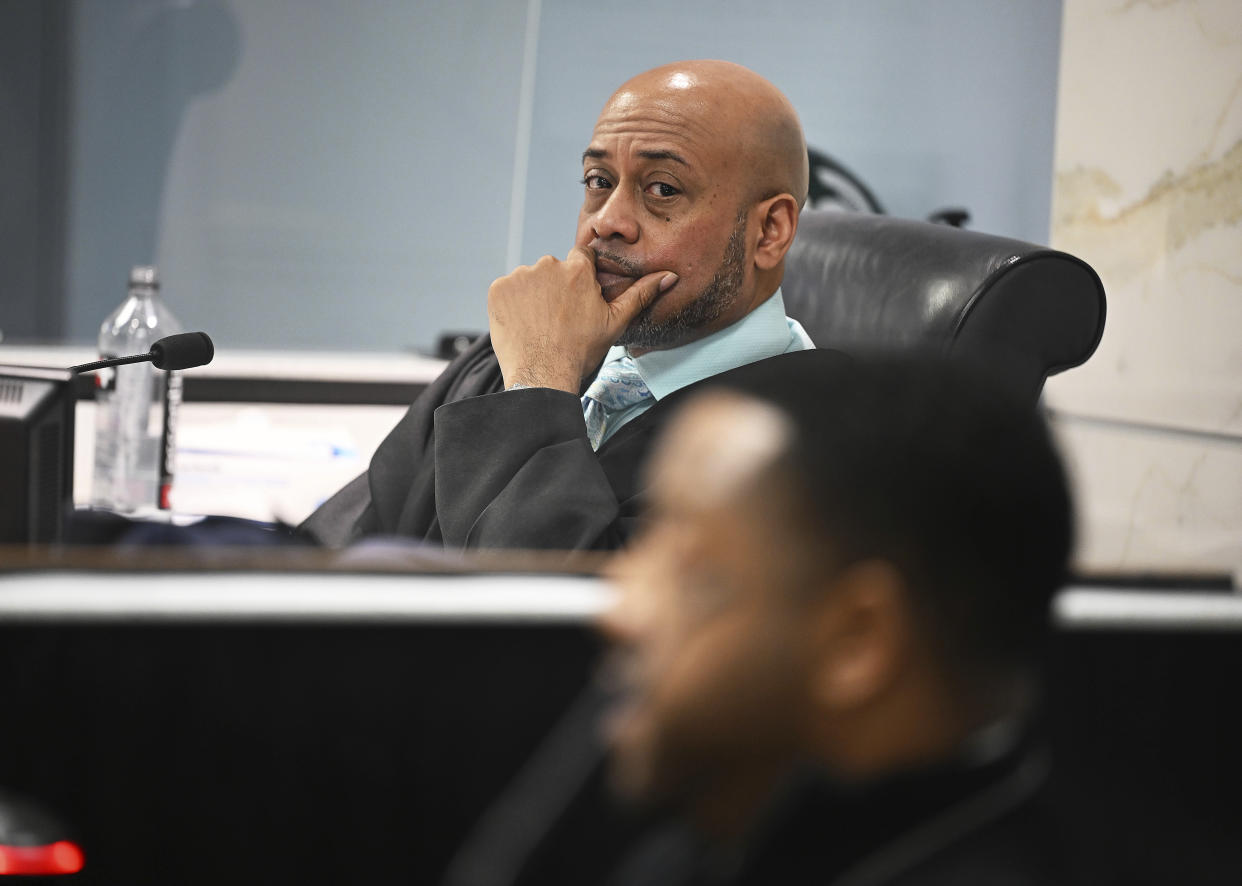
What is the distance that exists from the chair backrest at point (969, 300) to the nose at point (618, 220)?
1.10 feet

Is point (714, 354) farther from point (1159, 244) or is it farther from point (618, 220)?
point (1159, 244)

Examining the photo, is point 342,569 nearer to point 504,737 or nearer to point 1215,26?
point 504,737

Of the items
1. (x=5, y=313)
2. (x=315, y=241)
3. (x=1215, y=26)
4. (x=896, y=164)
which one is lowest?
(x=5, y=313)

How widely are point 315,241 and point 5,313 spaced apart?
0.82m

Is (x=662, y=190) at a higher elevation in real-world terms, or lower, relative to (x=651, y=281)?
higher

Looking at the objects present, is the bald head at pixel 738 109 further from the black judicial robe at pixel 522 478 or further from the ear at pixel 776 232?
the black judicial robe at pixel 522 478

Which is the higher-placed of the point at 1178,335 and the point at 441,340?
the point at 1178,335

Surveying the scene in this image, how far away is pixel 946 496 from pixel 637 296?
3.80 feet

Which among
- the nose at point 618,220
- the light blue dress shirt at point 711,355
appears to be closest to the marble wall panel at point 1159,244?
the light blue dress shirt at point 711,355

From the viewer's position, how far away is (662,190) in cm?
159

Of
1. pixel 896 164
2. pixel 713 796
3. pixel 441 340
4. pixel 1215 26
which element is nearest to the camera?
pixel 713 796

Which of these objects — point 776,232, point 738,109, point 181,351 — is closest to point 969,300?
point 776,232

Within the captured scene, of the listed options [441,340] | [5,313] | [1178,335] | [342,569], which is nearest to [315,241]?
[441,340]

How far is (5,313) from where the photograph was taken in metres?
3.31
